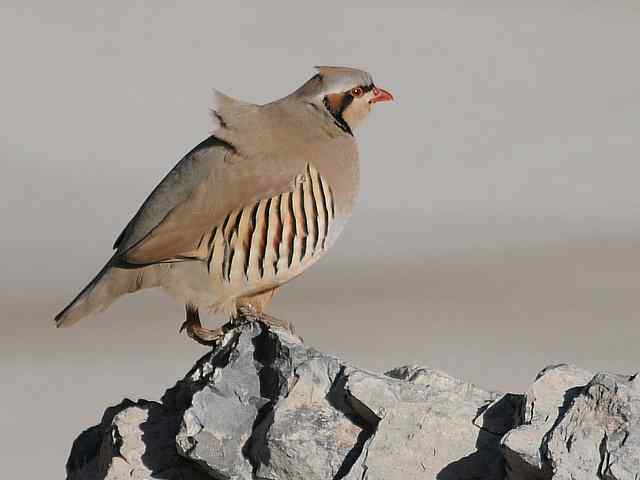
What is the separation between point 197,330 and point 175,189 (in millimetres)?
640

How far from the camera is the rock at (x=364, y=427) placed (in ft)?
13.1

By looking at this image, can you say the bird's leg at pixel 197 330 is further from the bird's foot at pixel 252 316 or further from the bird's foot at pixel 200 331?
the bird's foot at pixel 252 316

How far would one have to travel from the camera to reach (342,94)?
6.24 meters

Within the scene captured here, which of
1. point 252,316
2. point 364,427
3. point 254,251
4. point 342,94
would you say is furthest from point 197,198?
point 364,427

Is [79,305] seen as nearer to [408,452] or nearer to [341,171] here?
[341,171]

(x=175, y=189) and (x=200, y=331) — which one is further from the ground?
(x=175, y=189)

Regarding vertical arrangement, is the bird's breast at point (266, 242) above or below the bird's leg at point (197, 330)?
above

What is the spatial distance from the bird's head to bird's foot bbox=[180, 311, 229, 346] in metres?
1.15

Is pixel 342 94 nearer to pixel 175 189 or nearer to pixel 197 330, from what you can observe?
pixel 175 189

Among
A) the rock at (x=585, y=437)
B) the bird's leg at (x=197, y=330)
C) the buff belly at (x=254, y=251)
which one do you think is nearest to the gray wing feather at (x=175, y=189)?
the buff belly at (x=254, y=251)

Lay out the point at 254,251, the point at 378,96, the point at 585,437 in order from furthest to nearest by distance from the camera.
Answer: the point at 378,96
the point at 254,251
the point at 585,437

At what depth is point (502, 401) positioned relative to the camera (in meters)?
4.55

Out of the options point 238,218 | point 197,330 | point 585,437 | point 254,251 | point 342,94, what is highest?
point 342,94

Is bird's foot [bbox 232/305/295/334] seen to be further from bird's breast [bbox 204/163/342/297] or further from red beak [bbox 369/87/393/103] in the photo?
red beak [bbox 369/87/393/103]
